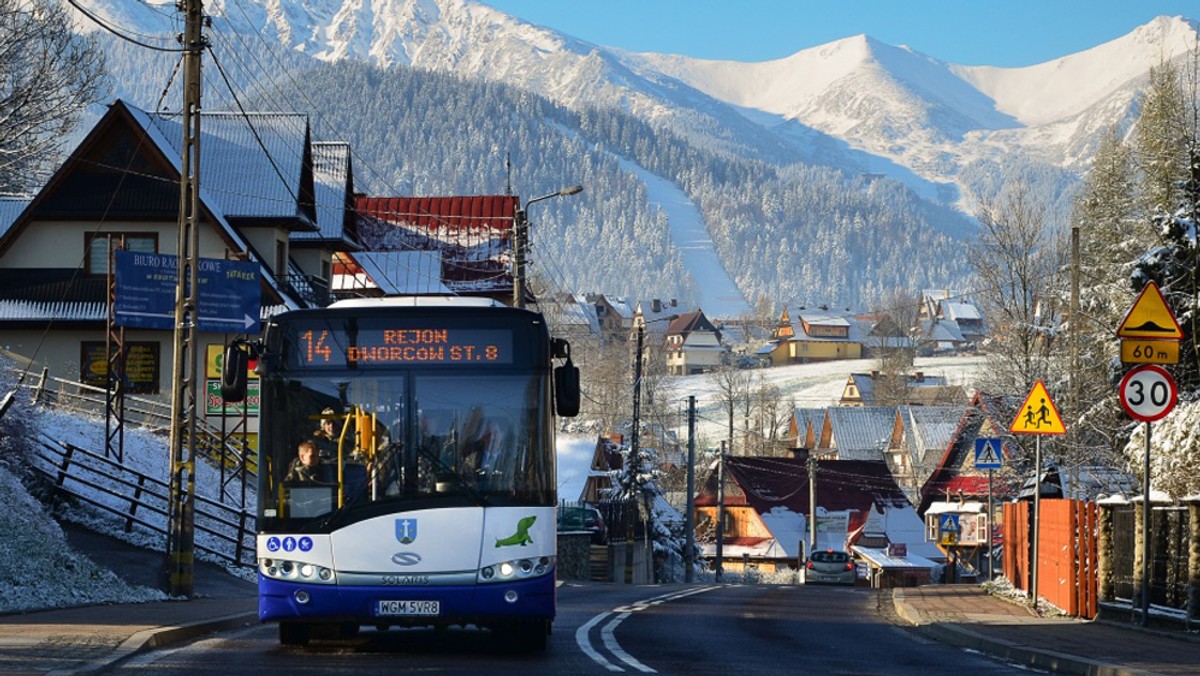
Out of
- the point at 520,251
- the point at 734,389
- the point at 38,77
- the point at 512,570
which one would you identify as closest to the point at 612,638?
the point at 512,570

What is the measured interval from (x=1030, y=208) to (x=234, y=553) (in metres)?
33.7

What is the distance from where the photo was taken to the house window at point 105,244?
47.6m

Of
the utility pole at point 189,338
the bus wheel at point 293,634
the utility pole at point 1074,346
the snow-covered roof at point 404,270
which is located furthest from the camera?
the snow-covered roof at point 404,270

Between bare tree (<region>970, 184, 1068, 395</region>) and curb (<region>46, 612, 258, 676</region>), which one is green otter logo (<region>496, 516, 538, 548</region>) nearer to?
curb (<region>46, 612, 258, 676</region>)

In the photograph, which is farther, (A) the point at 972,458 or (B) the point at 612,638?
(A) the point at 972,458

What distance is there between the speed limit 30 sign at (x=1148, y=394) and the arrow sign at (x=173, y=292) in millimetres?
14674

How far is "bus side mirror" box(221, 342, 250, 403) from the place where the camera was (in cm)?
1516

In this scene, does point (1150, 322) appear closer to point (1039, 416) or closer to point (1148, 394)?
point (1148, 394)

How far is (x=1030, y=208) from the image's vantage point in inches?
2271

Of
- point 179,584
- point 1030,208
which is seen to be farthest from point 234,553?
point 1030,208

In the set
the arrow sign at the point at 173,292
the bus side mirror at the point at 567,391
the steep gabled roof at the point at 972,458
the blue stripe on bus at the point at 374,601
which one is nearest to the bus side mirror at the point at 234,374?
the blue stripe on bus at the point at 374,601

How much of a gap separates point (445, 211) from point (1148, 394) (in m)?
59.8

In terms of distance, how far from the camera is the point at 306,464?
15.4 m

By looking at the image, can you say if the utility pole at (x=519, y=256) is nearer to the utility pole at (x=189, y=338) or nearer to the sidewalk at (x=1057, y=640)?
the sidewalk at (x=1057, y=640)
